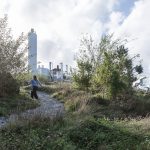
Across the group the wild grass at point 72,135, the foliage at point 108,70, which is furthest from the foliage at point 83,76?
the wild grass at point 72,135

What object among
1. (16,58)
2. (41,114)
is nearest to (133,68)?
(16,58)

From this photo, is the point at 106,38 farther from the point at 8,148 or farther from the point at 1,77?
the point at 8,148

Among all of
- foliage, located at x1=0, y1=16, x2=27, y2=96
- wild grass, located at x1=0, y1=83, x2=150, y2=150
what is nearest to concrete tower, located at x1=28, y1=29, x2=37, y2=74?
foliage, located at x1=0, y1=16, x2=27, y2=96

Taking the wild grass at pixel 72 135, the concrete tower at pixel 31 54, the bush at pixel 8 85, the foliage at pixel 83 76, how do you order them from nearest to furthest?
the wild grass at pixel 72 135 < the bush at pixel 8 85 < the concrete tower at pixel 31 54 < the foliage at pixel 83 76

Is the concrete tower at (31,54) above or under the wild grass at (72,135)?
above

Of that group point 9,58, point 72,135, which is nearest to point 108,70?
point 9,58

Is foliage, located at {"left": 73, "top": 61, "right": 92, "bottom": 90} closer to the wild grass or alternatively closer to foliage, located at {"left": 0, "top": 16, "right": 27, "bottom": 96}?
foliage, located at {"left": 0, "top": 16, "right": 27, "bottom": 96}

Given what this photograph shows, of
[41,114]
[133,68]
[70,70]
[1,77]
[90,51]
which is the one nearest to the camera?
[41,114]

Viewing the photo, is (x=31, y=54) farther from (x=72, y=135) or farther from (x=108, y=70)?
(x=72, y=135)

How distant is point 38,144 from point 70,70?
23.7 meters

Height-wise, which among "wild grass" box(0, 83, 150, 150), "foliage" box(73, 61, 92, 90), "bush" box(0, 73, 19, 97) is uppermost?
"foliage" box(73, 61, 92, 90)

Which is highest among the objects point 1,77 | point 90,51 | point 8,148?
point 90,51

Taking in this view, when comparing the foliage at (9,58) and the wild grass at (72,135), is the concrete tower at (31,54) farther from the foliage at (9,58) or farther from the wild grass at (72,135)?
the wild grass at (72,135)

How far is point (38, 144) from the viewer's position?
12.7 meters
